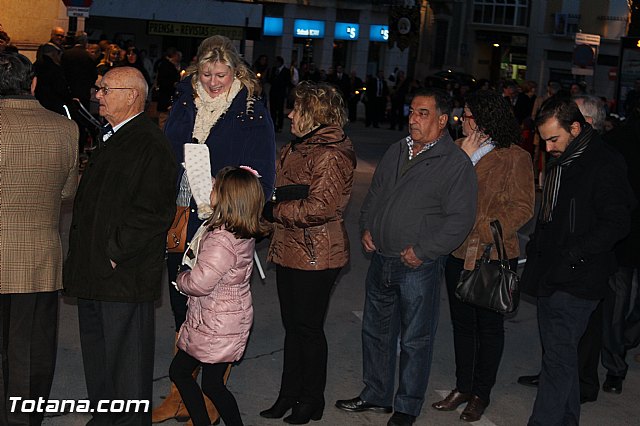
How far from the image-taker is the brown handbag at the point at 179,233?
6.07 m

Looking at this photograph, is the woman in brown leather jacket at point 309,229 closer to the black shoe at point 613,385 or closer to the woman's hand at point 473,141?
the woman's hand at point 473,141

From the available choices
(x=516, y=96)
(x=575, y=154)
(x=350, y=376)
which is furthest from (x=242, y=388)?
(x=516, y=96)

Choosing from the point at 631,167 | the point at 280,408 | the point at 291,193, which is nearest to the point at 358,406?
the point at 280,408

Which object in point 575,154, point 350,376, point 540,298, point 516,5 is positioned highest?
point 516,5

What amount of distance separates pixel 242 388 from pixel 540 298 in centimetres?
206

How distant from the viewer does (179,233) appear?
6070mm

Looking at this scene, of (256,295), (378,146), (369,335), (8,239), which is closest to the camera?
(8,239)

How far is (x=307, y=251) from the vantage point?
614cm

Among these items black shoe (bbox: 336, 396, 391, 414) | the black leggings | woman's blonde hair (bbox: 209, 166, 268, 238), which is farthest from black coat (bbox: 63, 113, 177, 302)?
black shoe (bbox: 336, 396, 391, 414)

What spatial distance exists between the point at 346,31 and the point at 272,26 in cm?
433

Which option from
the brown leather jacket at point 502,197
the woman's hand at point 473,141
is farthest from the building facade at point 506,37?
the brown leather jacket at point 502,197

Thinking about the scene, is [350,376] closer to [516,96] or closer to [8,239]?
[8,239]

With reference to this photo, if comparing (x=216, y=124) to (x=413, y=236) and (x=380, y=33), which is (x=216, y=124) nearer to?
(x=413, y=236)

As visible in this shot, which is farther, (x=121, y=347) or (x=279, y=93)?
(x=279, y=93)
